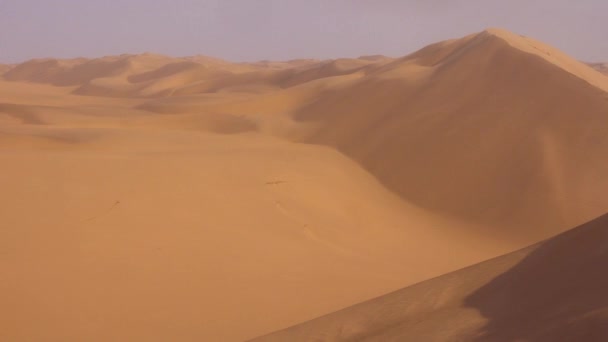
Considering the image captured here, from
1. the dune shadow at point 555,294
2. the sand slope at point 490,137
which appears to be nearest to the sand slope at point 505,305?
the dune shadow at point 555,294

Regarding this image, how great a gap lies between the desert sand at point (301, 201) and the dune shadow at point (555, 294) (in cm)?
7

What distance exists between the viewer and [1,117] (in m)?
17.4

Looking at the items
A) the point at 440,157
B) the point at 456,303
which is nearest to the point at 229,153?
the point at 440,157

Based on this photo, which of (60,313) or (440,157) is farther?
(440,157)

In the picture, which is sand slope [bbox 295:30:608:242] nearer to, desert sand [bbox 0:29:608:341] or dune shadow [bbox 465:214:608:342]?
desert sand [bbox 0:29:608:341]

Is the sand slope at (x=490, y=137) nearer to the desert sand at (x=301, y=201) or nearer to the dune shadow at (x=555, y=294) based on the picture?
the desert sand at (x=301, y=201)

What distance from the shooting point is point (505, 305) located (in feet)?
12.3

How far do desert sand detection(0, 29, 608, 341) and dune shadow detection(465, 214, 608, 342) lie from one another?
72mm

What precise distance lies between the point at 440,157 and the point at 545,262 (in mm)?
6835

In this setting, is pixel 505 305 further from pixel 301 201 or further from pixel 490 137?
pixel 490 137

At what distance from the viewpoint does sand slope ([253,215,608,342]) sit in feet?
10.4

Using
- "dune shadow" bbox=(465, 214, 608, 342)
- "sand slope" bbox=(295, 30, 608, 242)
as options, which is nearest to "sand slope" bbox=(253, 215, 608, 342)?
"dune shadow" bbox=(465, 214, 608, 342)

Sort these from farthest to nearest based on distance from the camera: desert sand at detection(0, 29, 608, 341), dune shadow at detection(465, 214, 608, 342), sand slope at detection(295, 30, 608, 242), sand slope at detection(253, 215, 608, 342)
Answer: sand slope at detection(295, 30, 608, 242) → desert sand at detection(0, 29, 608, 341) → sand slope at detection(253, 215, 608, 342) → dune shadow at detection(465, 214, 608, 342)

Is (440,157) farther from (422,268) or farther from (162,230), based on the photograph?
(162,230)
